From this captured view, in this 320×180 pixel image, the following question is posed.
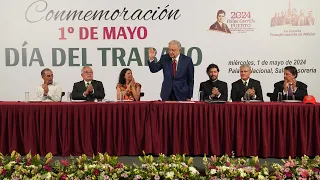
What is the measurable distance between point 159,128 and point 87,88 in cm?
197

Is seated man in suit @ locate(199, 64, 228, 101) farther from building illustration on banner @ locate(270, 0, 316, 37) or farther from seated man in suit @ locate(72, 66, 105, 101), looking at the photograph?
seated man in suit @ locate(72, 66, 105, 101)

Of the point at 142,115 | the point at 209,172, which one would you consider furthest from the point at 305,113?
the point at 142,115

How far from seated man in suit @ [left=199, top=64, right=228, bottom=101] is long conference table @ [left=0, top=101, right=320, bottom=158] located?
126 centimetres

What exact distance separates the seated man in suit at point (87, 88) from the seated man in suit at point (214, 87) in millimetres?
1311

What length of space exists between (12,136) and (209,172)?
5.73ft

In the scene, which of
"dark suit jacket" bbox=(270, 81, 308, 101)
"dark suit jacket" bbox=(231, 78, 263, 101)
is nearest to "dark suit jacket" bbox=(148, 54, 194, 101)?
"dark suit jacket" bbox=(231, 78, 263, 101)

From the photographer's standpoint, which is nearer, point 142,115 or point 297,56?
point 142,115

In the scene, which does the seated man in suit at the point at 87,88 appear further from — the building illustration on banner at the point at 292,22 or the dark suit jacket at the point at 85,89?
the building illustration on banner at the point at 292,22

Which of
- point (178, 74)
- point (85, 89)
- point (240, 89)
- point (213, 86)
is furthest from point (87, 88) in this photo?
point (240, 89)

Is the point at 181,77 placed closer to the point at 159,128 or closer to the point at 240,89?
the point at 240,89

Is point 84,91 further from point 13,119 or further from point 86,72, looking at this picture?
point 13,119

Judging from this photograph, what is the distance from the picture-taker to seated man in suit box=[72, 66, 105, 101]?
5059 millimetres

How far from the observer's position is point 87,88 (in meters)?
5.25

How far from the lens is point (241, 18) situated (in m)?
5.66
